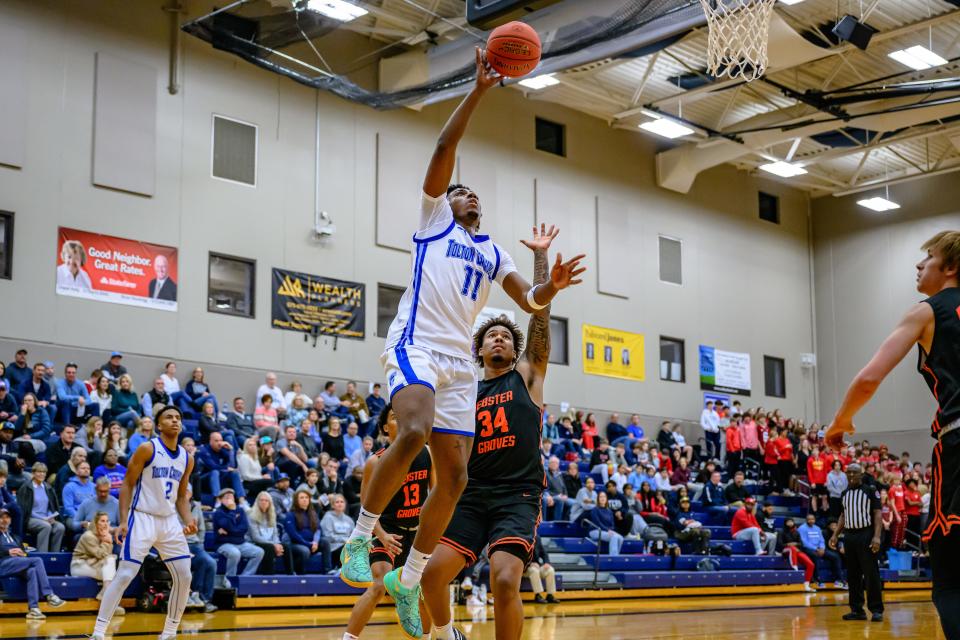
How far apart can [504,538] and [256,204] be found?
17126 mm

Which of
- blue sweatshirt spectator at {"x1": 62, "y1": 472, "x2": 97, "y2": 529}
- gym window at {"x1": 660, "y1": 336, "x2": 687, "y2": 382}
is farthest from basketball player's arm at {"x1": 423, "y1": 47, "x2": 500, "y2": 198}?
gym window at {"x1": 660, "y1": 336, "x2": 687, "y2": 382}

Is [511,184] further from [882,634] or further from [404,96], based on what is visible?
[882,634]

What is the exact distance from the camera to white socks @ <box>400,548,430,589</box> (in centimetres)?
604

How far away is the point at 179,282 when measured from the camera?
831 inches

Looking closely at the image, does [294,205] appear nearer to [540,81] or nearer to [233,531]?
[540,81]

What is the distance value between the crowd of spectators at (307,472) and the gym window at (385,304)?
2025 millimetres

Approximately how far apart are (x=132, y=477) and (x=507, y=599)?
15.7 feet

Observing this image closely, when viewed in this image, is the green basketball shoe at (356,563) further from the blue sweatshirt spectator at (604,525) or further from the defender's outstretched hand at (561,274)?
the blue sweatshirt spectator at (604,525)

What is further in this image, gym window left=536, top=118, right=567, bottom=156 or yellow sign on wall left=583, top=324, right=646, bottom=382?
gym window left=536, top=118, right=567, bottom=156

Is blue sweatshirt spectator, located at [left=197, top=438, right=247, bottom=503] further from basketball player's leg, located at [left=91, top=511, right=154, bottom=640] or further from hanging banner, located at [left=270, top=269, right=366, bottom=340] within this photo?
basketball player's leg, located at [left=91, top=511, right=154, bottom=640]

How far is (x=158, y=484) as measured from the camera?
969 cm

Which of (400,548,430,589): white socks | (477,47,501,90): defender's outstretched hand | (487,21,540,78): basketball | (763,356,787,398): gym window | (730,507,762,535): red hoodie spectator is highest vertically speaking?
(487,21,540,78): basketball

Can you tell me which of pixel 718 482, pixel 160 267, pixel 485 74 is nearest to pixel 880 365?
pixel 485 74

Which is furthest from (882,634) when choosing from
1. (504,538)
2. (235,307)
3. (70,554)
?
(235,307)
